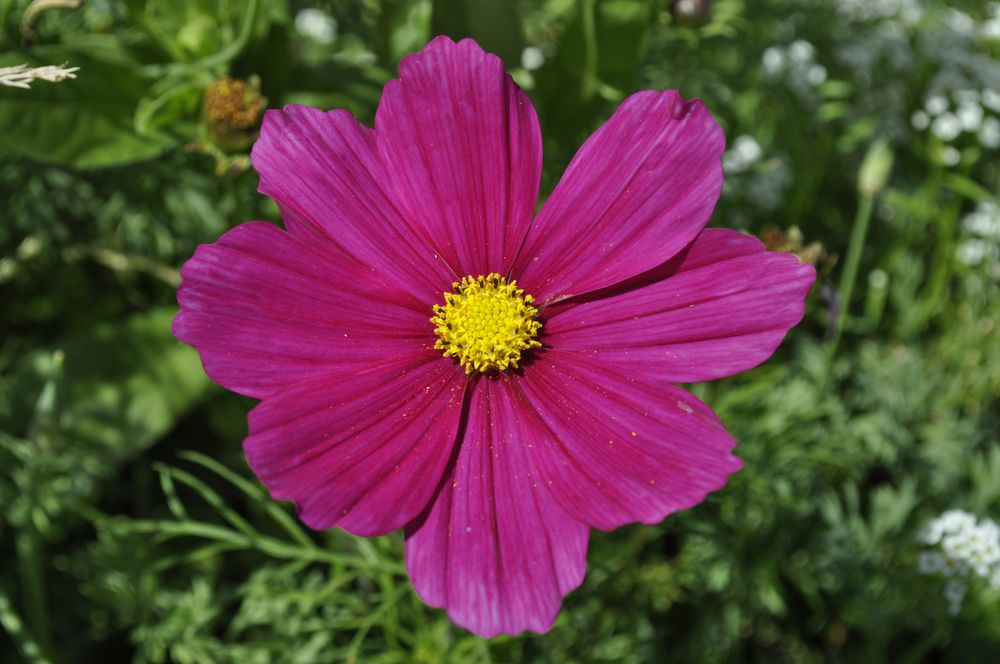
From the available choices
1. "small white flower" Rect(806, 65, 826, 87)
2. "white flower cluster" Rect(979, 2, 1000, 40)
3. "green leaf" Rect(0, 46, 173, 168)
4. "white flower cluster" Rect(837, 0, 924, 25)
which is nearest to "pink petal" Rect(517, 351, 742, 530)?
"green leaf" Rect(0, 46, 173, 168)

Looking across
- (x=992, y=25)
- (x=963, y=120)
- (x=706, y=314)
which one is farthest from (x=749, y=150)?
(x=706, y=314)

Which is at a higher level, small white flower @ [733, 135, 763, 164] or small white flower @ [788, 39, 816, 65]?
small white flower @ [788, 39, 816, 65]

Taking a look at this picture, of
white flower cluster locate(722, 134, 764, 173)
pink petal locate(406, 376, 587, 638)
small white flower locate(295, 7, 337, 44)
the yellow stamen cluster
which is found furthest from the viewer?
small white flower locate(295, 7, 337, 44)

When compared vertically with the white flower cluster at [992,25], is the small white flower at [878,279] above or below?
below

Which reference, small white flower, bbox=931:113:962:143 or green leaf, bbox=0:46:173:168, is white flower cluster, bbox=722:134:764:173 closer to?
small white flower, bbox=931:113:962:143

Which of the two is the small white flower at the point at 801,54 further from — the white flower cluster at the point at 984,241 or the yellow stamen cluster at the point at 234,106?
the yellow stamen cluster at the point at 234,106

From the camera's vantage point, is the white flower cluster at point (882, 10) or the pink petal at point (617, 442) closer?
the pink petal at point (617, 442)

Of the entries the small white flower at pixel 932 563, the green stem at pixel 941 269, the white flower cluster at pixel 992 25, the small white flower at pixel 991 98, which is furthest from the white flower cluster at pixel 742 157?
the small white flower at pixel 932 563
